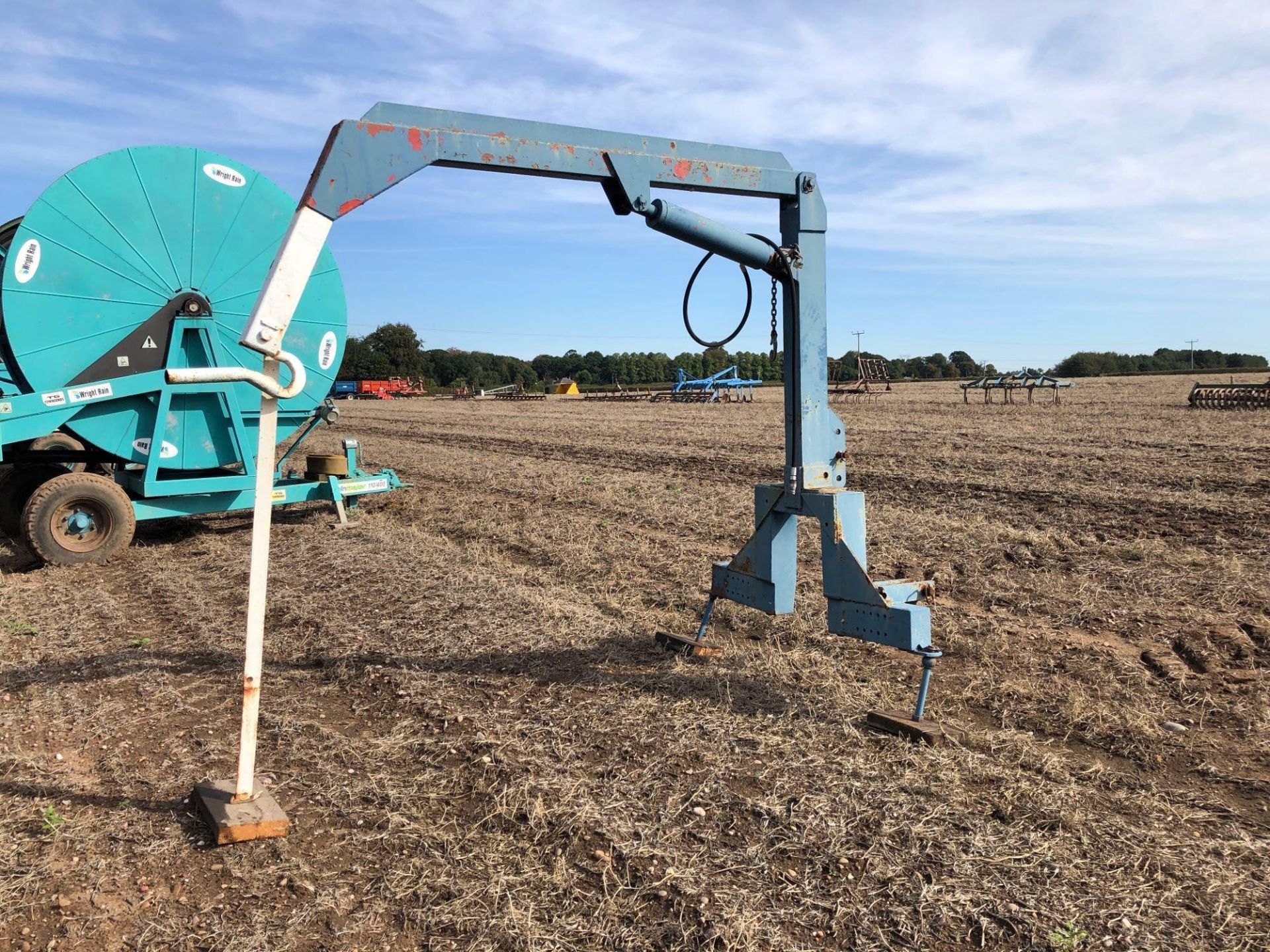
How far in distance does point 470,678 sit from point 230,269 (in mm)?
6062

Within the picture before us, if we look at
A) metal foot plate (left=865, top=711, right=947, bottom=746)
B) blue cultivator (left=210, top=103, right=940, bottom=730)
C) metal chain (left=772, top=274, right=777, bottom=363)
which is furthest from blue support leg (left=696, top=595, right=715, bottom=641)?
metal chain (left=772, top=274, right=777, bottom=363)

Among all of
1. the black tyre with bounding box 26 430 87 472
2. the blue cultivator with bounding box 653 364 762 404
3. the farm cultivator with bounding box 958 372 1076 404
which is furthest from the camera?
the blue cultivator with bounding box 653 364 762 404

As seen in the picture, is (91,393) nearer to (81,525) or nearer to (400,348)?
(81,525)

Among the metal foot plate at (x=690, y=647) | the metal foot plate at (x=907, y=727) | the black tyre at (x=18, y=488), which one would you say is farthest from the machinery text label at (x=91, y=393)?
the metal foot plate at (x=907, y=727)

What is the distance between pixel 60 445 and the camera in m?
11.2

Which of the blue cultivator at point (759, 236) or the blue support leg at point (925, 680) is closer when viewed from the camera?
the blue cultivator at point (759, 236)

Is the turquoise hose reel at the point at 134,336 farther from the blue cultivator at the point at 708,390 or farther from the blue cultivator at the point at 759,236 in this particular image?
the blue cultivator at the point at 708,390

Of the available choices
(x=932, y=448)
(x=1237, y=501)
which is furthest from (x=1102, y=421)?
(x=1237, y=501)

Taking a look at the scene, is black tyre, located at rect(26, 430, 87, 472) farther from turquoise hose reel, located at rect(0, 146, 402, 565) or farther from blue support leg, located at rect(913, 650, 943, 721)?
blue support leg, located at rect(913, 650, 943, 721)

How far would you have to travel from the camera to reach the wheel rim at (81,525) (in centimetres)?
827

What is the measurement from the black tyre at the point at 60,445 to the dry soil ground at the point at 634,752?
1.72 meters

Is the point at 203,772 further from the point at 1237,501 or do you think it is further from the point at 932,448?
the point at 932,448

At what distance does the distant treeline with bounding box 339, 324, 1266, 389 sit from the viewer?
8706 centimetres

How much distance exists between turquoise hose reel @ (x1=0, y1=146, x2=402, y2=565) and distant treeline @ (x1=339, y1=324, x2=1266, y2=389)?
231 feet
